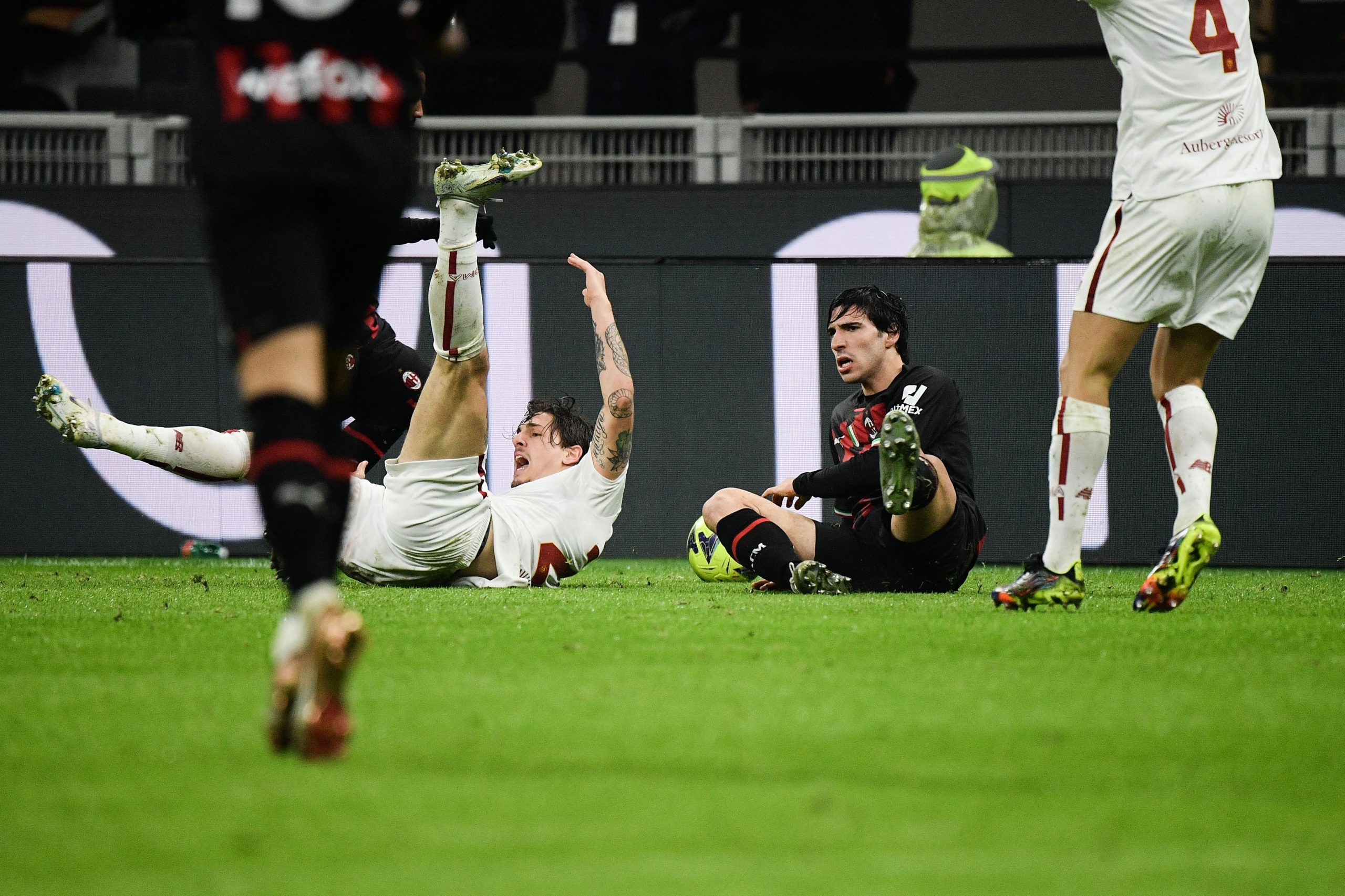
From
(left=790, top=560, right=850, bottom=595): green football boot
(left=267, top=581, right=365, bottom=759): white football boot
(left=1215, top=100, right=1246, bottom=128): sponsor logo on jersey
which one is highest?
(left=1215, top=100, right=1246, bottom=128): sponsor logo on jersey

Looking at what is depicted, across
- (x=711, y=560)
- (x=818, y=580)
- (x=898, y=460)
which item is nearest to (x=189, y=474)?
(x=711, y=560)

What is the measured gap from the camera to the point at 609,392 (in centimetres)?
519

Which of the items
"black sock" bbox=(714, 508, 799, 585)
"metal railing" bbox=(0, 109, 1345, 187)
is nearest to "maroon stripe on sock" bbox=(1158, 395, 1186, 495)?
"black sock" bbox=(714, 508, 799, 585)

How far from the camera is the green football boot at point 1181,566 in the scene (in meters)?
3.81

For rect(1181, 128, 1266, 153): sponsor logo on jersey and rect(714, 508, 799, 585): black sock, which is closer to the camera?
rect(1181, 128, 1266, 153): sponsor logo on jersey

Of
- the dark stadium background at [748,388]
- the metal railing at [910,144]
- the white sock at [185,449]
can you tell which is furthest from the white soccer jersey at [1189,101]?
the metal railing at [910,144]

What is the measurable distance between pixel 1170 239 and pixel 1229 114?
0.41 metres

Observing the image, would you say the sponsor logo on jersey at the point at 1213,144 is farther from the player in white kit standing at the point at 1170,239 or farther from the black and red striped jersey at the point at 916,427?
the black and red striped jersey at the point at 916,427

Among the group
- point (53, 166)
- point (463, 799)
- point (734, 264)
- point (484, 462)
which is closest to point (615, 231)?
point (734, 264)

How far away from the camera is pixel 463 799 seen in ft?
5.55

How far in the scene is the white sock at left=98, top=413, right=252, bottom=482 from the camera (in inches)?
208

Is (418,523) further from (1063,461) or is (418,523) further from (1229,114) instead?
(1229,114)

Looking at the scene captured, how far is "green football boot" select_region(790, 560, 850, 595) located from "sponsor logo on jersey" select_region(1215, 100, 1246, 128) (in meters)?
1.79

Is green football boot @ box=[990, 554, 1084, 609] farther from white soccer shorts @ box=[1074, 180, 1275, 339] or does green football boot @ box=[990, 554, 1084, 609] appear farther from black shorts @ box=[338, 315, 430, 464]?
black shorts @ box=[338, 315, 430, 464]
